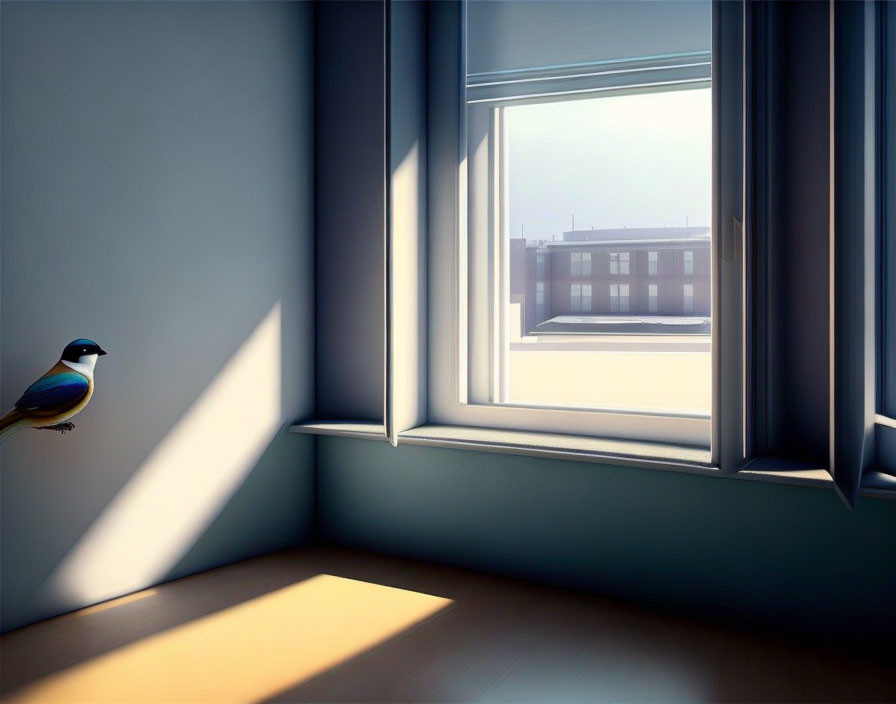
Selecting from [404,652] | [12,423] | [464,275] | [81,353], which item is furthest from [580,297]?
[12,423]

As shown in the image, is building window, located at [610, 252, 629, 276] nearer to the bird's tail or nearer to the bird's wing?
the bird's wing

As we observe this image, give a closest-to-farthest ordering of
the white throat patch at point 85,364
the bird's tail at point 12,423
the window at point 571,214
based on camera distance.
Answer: the bird's tail at point 12,423
the white throat patch at point 85,364
the window at point 571,214

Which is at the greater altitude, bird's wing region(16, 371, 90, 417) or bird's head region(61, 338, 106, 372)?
bird's head region(61, 338, 106, 372)

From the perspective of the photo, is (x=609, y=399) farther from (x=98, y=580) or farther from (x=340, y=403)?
(x=98, y=580)

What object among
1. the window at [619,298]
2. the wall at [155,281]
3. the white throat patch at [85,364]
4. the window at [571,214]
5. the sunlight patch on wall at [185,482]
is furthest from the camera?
the window at [619,298]

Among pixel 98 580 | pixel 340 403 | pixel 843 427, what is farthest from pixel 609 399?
pixel 98 580

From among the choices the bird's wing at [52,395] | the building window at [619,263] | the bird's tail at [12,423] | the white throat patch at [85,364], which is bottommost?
the bird's tail at [12,423]

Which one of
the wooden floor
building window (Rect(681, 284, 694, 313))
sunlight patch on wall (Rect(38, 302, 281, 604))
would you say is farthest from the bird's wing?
building window (Rect(681, 284, 694, 313))

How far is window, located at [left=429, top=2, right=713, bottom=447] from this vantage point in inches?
90.4

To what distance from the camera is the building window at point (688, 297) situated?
Result: 2.30m

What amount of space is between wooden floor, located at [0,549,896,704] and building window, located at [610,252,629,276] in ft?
3.17

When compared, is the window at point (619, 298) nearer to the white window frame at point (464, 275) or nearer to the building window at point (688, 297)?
the building window at point (688, 297)

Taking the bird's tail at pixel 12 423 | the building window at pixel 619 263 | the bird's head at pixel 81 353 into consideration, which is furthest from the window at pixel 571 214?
the bird's tail at pixel 12 423

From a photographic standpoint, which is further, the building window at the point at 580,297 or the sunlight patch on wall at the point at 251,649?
the building window at the point at 580,297
